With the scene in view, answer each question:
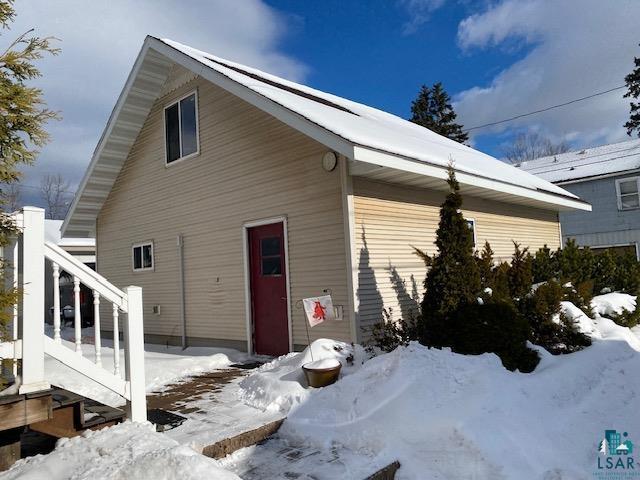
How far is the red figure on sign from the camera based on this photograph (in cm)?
610

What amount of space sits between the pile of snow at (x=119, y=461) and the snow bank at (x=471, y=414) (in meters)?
1.46

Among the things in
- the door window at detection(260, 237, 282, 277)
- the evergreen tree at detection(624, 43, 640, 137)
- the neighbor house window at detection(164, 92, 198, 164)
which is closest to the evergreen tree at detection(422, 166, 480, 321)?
the door window at detection(260, 237, 282, 277)

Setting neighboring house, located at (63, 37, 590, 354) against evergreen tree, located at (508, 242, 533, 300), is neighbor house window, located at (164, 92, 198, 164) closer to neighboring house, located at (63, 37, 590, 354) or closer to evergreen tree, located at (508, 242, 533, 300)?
neighboring house, located at (63, 37, 590, 354)

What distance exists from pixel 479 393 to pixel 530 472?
93 centimetres

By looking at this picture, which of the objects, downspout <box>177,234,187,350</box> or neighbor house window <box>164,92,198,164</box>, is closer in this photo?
downspout <box>177,234,187,350</box>

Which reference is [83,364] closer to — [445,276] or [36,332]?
[36,332]

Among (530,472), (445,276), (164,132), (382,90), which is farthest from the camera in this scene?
(382,90)

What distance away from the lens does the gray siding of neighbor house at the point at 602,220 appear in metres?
19.2

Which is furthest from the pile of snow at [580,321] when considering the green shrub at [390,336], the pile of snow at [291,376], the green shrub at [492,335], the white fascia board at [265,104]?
the white fascia board at [265,104]

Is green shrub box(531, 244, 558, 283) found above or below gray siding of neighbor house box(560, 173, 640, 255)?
below

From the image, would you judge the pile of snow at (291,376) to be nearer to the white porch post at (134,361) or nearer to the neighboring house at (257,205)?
the neighboring house at (257,205)

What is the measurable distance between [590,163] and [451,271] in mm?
20385

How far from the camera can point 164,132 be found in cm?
997

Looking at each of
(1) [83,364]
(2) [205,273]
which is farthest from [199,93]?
(1) [83,364]
